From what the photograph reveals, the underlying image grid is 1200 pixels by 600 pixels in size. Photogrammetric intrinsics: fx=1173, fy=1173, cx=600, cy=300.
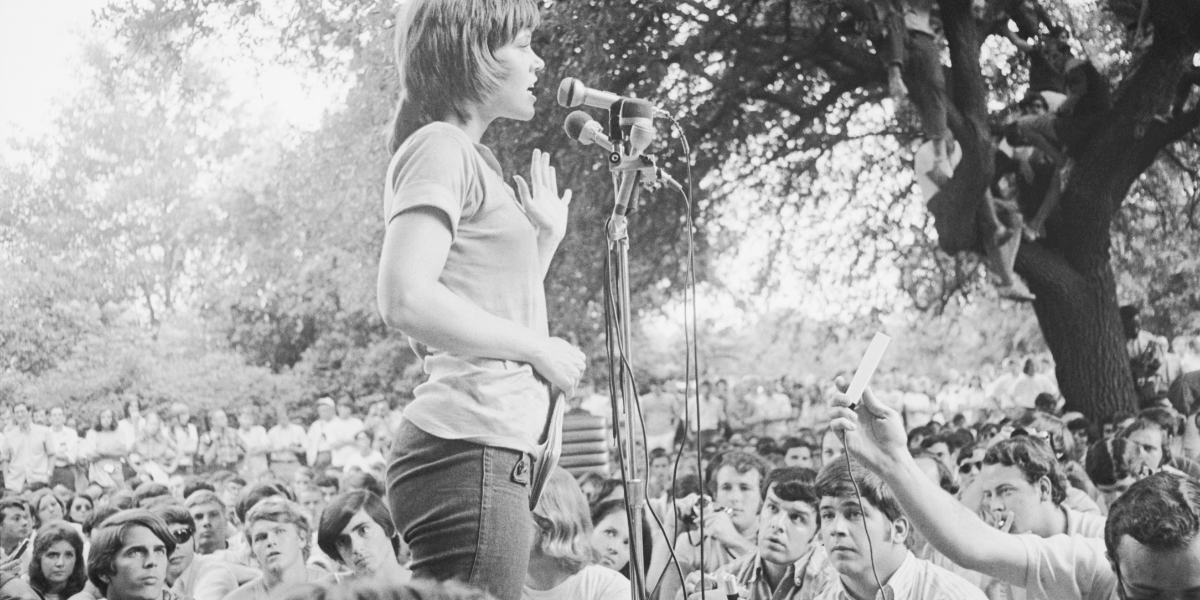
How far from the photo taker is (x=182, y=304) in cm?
603

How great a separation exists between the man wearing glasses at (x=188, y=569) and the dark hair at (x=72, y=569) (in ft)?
0.90

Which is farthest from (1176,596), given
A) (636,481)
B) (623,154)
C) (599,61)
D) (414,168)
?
(599,61)

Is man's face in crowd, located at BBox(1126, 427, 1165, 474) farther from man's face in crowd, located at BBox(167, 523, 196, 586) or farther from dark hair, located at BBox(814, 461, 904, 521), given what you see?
man's face in crowd, located at BBox(167, 523, 196, 586)

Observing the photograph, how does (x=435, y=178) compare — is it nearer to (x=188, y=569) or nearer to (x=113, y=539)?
(x=113, y=539)

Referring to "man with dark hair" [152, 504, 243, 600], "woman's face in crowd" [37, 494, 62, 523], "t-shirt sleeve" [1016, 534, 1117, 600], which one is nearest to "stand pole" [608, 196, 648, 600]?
"t-shirt sleeve" [1016, 534, 1117, 600]

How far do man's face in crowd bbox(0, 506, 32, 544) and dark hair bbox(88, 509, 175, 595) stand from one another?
1717mm

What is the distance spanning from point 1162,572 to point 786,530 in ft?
4.39

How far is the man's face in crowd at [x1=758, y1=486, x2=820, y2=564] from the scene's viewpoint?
125 inches

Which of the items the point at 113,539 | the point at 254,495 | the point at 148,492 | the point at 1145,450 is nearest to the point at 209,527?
the point at 148,492

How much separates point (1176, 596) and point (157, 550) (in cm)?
251

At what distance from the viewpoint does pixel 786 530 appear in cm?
321

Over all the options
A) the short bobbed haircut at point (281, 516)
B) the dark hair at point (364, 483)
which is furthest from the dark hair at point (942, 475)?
the short bobbed haircut at point (281, 516)

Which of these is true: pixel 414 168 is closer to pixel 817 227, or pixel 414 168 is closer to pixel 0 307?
pixel 0 307

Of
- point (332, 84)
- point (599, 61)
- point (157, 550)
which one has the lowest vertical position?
point (157, 550)
